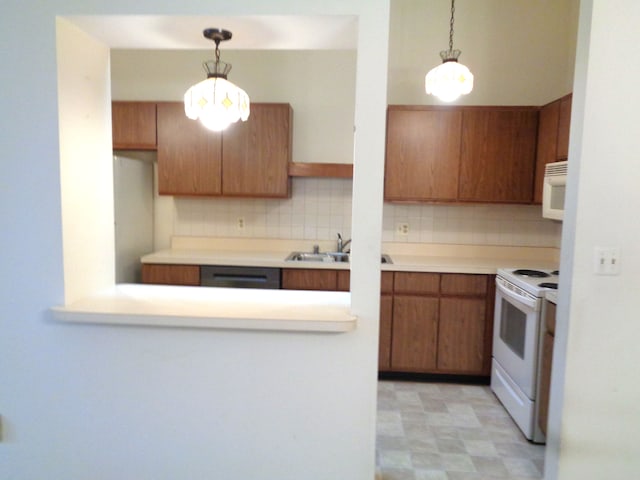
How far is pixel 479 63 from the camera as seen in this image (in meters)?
3.34

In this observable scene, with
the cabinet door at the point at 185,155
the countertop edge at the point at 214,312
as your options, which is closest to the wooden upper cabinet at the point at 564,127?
the countertop edge at the point at 214,312

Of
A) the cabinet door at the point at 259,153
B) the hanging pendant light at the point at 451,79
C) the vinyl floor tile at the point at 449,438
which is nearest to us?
the vinyl floor tile at the point at 449,438

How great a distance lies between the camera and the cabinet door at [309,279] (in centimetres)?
302

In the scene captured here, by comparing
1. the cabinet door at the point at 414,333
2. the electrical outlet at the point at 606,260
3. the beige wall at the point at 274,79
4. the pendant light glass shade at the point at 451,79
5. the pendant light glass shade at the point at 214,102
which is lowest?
the cabinet door at the point at 414,333

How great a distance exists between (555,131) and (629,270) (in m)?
1.44

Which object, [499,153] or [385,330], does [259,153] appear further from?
[499,153]

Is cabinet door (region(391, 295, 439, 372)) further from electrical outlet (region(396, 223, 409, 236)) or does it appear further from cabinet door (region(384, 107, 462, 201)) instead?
cabinet door (region(384, 107, 462, 201))

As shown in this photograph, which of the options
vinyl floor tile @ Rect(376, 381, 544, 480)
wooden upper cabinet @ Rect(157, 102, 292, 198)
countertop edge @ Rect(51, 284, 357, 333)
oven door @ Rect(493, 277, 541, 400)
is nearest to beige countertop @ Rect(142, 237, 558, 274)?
oven door @ Rect(493, 277, 541, 400)

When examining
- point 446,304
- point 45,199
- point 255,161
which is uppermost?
point 255,161

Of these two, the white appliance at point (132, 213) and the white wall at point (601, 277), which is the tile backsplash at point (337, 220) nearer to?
the white appliance at point (132, 213)

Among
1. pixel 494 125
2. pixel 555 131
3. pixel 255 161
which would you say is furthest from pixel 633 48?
pixel 255 161

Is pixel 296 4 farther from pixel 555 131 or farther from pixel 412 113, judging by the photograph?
pixel 555 131

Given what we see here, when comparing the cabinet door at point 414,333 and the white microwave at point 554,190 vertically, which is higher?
the white microwave at point 554,190

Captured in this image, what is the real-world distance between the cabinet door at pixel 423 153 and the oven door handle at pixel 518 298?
82 centimetres
